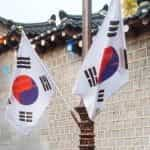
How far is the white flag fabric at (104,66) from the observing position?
5707mm

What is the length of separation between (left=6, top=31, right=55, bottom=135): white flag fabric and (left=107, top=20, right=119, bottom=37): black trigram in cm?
118

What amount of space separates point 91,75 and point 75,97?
4.46 m

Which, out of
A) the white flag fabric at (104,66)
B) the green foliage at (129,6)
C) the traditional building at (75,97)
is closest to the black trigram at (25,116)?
the traditional building at (75,97)

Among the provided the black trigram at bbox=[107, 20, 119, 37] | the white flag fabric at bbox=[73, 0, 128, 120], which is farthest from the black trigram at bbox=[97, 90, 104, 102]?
the black trigram at bbox=[107, 20, 119, 37]

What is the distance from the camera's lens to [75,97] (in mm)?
10195

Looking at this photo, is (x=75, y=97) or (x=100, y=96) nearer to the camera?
(x=100, y=96)

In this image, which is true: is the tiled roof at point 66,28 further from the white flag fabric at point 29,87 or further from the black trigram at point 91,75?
the black trigram at point 91,75

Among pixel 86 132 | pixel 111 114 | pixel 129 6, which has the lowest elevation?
pixel 86 132

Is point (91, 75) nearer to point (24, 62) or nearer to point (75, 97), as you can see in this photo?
point (24, 62)

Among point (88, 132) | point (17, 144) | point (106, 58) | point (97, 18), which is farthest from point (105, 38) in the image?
point (17, 144)

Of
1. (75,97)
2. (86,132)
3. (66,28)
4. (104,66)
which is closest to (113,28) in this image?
(104,66)

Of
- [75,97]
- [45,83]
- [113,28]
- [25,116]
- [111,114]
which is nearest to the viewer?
[113,28]

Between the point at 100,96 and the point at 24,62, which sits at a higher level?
the point at 24,62

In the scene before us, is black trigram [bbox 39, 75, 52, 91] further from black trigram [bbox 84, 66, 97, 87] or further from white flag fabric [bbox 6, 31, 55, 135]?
black trigram [bbox 84, 66, 97, 87]
